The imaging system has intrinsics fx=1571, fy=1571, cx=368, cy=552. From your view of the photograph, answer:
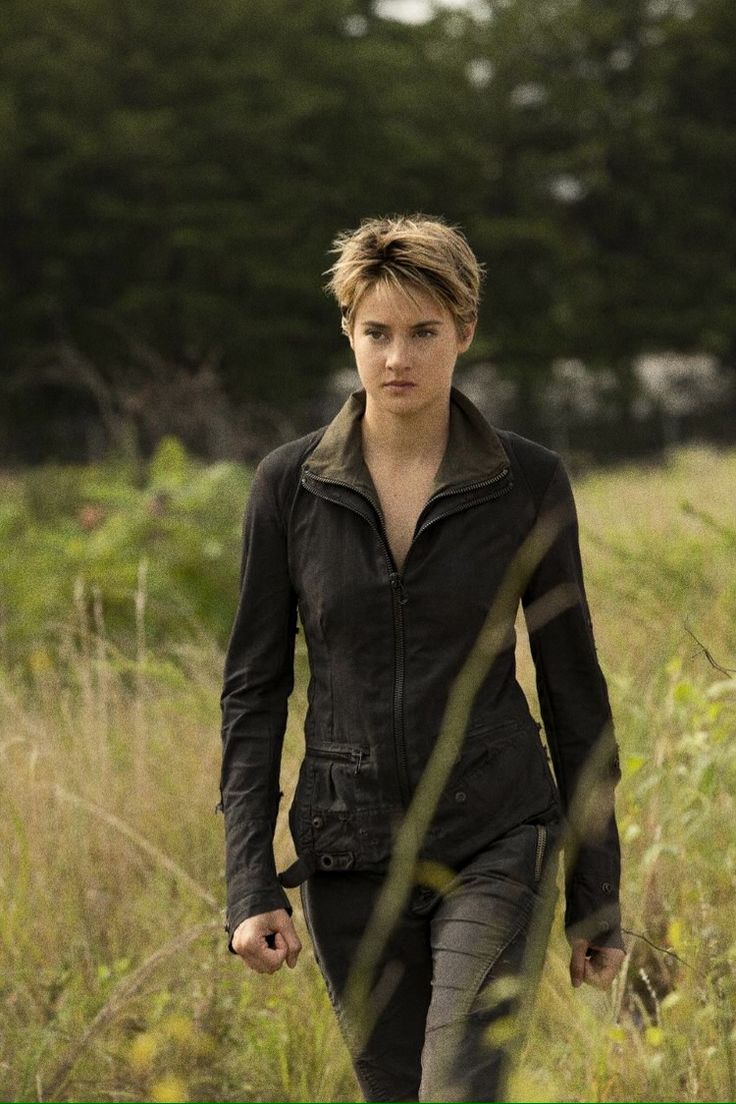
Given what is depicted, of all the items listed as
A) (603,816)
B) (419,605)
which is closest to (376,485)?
(419,605)

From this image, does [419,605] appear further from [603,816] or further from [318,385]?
[318,385]

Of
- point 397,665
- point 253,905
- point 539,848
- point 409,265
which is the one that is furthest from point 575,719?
point 409,265

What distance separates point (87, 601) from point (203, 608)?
0.65 m

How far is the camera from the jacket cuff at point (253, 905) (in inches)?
105

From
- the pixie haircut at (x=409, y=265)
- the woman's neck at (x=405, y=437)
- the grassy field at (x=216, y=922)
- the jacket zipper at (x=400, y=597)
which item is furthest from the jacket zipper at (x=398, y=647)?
the grassy field at (x=216, y=922)

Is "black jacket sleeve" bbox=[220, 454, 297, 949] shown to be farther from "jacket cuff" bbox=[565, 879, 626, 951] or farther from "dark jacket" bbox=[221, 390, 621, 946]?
"jacket cuff" bbox=[565, 879, 626, 951]

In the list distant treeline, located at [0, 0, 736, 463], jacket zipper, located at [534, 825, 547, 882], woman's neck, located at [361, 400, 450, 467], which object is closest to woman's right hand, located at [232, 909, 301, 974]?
jacket zipper, located at [534, 825, 547, 882]

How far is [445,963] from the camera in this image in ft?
8.17

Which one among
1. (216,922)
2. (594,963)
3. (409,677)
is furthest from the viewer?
(216,922)

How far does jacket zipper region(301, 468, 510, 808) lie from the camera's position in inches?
102

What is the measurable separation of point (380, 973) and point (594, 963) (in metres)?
0.39

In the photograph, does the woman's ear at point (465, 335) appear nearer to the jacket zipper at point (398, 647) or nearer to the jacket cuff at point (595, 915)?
the jacket zipper at point (398, 647)

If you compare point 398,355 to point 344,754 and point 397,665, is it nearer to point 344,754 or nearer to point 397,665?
point 397,665

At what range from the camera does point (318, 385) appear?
2912 centimetres
